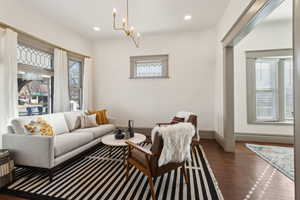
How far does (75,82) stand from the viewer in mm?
4461

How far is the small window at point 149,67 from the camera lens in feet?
14.6

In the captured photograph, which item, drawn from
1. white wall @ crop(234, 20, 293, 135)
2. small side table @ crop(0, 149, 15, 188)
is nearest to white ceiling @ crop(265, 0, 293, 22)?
white wall @ crop(234, 20, 293, 135)

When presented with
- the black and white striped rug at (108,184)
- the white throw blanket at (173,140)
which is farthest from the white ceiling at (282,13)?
the black and white striped rug at (108,184)

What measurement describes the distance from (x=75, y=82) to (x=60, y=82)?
2.57 feet

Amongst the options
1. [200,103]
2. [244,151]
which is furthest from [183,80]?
[244,151]

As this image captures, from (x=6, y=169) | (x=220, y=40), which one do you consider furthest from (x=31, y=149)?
(x=220, y=40)

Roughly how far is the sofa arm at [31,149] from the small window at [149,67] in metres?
3.07

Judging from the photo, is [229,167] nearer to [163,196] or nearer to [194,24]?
[163,196]

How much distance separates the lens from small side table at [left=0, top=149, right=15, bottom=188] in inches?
76.5

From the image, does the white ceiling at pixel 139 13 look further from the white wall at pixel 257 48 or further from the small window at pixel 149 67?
the white wall at pixel 257 48

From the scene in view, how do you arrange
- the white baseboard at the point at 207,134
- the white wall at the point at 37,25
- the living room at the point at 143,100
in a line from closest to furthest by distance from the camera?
the living room at the point at 143,100 < the white wall at the point at 37,25 < the white baseboard at the point at 207,134

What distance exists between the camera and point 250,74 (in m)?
3.96

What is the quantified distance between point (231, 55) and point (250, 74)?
124cm

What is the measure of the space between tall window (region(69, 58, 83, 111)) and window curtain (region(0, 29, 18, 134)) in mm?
1627
